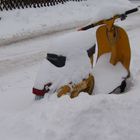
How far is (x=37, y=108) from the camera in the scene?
4488 millimetres

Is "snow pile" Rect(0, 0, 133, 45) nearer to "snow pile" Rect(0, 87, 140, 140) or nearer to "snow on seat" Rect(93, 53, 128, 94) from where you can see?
"snow on seat" Rect(93, 53, 128, 94)

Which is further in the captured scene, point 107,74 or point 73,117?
point 107,74

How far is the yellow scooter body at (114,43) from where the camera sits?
523cm

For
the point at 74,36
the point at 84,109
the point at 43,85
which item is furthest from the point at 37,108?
the point at 74,36

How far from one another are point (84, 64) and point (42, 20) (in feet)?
28.7

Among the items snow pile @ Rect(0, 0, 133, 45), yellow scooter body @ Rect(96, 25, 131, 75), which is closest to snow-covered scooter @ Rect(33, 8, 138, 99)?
yellow scooter body @ Rect(96, 25, 131, 75)

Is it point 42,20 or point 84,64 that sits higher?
point 84,64

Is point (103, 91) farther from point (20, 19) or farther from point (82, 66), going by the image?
point (20, 19)

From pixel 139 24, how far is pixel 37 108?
26.4 feet

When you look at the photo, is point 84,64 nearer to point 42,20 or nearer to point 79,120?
point 79,120

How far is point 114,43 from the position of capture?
533 centimetres

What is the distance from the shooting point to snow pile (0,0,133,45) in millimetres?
11337

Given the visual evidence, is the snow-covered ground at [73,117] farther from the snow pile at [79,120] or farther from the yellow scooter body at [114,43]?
the yellow scooter body at [114,43]

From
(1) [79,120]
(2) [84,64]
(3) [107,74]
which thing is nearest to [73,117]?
(1) [79,120]
